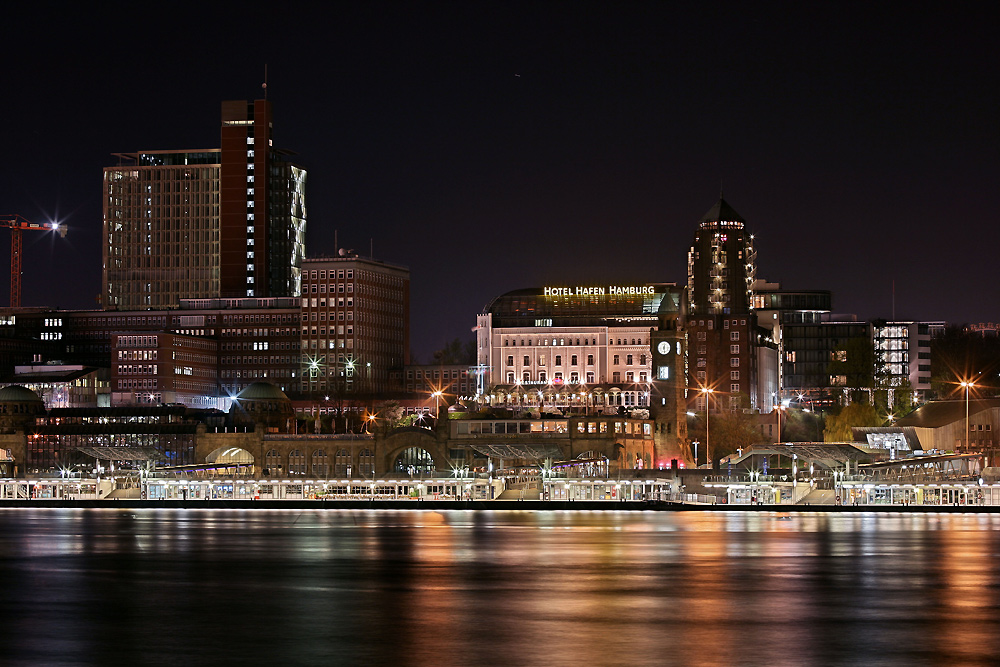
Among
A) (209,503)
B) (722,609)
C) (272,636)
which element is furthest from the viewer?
(209,503)

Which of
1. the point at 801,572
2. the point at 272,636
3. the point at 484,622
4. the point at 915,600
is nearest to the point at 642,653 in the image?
the point at 484,622

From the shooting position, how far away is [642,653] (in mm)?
54031

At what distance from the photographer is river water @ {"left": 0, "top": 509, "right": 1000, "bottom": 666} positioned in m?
55.3

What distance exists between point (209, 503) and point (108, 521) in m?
36.2

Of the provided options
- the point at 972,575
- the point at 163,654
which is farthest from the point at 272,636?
the point at 972,575

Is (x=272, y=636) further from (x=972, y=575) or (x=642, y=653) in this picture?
(x=972, y=575)

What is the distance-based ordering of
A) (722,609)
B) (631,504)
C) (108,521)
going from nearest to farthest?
(722,609), (108,521), (631,504)

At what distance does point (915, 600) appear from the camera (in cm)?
7156

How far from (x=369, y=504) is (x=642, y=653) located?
120 m

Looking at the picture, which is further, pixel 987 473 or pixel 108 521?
pixel 987 473

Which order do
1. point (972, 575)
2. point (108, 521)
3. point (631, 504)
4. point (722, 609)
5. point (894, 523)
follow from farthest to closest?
point (631, 504), point (108, 521), point (894, 523), point (972, 575), point (722, 609)

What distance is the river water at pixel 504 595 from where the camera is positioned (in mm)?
55281

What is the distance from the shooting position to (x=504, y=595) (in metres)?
73.6

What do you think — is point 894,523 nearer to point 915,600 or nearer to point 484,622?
point 915,600
